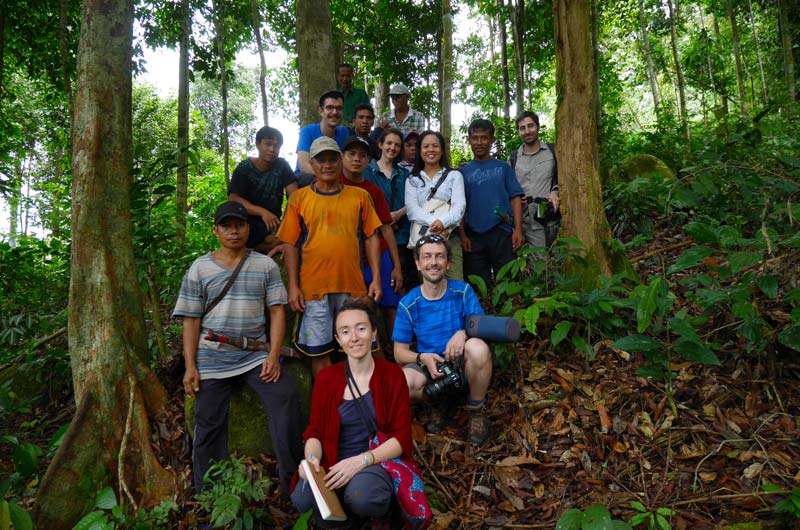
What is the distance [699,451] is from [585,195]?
248cm

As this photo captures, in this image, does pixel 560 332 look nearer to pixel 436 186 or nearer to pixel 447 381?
pixel 447 381

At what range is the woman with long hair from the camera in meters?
2.80

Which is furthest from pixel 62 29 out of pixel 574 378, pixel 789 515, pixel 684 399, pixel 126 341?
pixel 789 515

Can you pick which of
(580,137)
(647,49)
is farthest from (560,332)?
(647,49)

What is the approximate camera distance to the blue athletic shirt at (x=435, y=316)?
13.0 ft

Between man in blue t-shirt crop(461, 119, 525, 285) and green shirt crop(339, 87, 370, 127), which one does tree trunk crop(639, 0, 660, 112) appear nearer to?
green shirt crop(339, 87, 370, 127)

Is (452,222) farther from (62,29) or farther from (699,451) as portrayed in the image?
(62,29)

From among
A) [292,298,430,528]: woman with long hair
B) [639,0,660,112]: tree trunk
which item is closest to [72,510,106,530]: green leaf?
[292,298,430,528]: woman with long hair

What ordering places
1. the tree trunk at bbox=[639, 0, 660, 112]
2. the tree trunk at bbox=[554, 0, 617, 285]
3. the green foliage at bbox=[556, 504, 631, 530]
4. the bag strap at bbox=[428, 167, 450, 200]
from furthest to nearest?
the tree trunk at bbox=[639, 0, 660, 112] < the bag strap at bbox=[428, 167, 450, 200] < the tree trunk at bbox=[554, 0, 617, 285] < the green foliage at bbox=[556, 504, 631, 530]

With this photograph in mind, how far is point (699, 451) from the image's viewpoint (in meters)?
3.22

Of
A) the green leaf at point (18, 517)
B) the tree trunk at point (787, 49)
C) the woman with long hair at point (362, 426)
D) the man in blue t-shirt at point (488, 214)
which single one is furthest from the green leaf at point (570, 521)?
the tree trunk at point (787, 49)

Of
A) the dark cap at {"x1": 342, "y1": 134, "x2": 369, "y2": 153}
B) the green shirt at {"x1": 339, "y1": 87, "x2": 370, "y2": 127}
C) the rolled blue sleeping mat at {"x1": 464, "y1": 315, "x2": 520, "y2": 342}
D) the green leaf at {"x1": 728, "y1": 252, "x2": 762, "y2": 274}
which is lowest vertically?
the rolled blue sleeping mat at {"x1": 464, "y1": 315, "x2": 520, "y2": 342}

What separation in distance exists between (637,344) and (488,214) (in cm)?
214

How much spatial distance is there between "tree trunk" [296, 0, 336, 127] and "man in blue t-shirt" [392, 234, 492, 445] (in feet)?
11.8
